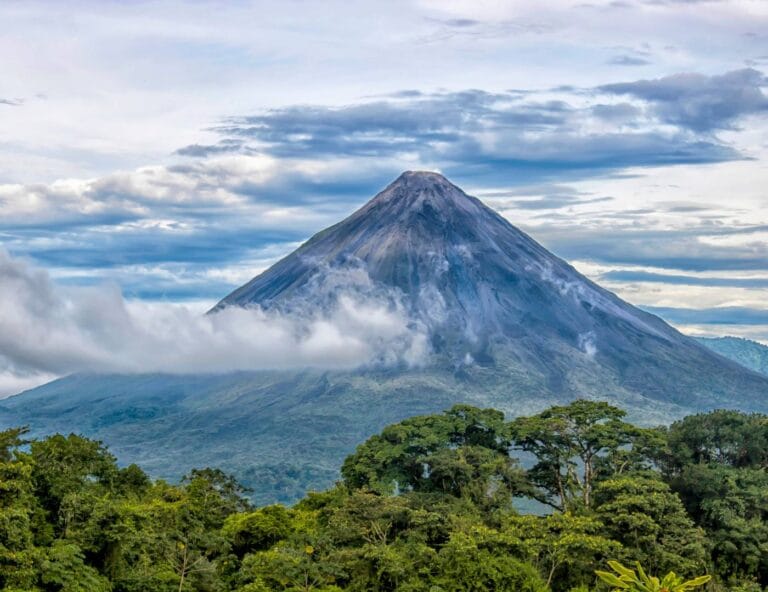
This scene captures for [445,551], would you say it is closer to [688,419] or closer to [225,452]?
[688,419]

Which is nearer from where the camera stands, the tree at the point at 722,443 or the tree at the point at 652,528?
the tree at the point at 652,528

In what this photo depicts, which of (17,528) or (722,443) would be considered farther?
(722,443)

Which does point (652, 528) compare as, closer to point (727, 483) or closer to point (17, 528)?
point (727, 483)

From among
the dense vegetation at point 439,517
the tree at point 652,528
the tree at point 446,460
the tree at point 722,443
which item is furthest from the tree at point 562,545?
the tree at point 722,443

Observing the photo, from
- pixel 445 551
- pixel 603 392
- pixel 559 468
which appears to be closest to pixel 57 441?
pixel 445 551

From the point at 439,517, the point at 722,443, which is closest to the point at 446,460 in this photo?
the point at 439,517

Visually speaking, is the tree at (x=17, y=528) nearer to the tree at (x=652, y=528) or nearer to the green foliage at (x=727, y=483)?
the tree at (x=652, y=528)
